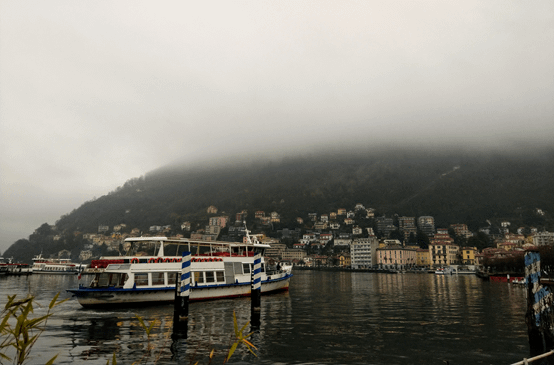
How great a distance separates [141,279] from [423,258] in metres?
159

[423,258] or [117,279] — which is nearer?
[117,279]

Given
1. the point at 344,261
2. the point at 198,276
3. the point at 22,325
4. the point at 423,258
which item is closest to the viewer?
the point at 22,325

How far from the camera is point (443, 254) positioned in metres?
156

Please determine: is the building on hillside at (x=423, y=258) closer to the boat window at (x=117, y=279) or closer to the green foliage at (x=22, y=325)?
the boat window at (x=117, y=279)

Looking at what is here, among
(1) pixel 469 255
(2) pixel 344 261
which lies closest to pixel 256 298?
A: (1) pixel 469 255

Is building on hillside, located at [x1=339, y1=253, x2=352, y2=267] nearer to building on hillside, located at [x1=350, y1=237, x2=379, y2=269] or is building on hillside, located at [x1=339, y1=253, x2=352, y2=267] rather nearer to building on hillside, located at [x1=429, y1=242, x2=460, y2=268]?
building on hillside, located at [x1=350, y1=237, x2=379, y2=269]

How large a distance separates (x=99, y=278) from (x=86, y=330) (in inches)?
358

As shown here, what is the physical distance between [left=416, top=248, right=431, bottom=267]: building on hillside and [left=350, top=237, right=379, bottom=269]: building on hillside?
750 inches

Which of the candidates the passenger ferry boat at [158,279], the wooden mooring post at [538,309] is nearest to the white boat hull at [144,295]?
the passenger ferry boat at [158,279]

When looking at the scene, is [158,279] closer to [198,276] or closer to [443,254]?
[198,276]

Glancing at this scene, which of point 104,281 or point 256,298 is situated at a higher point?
point 104,281

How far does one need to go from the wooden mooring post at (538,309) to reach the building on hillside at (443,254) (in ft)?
503

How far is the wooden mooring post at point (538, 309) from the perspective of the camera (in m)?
13.1

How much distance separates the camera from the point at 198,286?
29.2 metres
